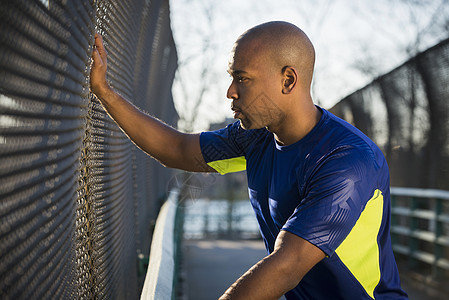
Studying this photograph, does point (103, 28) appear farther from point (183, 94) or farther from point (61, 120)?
point (183, 94)

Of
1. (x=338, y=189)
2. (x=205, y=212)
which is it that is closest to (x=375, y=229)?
(x=338, y=189)

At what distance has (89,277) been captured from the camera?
1745mm

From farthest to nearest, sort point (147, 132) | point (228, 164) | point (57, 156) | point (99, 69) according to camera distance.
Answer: point (228, 164), point (147, 132), point (99, 69), point (57, 156)

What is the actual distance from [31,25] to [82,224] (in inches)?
33.8

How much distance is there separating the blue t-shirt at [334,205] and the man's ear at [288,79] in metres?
0.19

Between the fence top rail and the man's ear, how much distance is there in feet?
18.0

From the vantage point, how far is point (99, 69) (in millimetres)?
2031

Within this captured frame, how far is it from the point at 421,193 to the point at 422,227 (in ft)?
2.76

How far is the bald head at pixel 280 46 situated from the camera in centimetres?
223

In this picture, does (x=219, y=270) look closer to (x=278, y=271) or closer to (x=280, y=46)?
(x=280, y=46)

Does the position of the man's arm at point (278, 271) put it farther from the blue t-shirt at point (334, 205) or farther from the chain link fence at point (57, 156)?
the chain link fence at point (57, 156)

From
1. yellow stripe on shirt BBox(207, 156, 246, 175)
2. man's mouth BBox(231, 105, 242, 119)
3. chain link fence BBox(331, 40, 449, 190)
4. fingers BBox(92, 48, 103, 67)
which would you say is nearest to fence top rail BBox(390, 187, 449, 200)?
chain link fence BBox(331, 40, 449, 190)

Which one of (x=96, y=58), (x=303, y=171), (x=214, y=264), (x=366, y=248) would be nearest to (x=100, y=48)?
(x=96, y=58)

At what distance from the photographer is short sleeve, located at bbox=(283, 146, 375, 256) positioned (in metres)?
1.81
